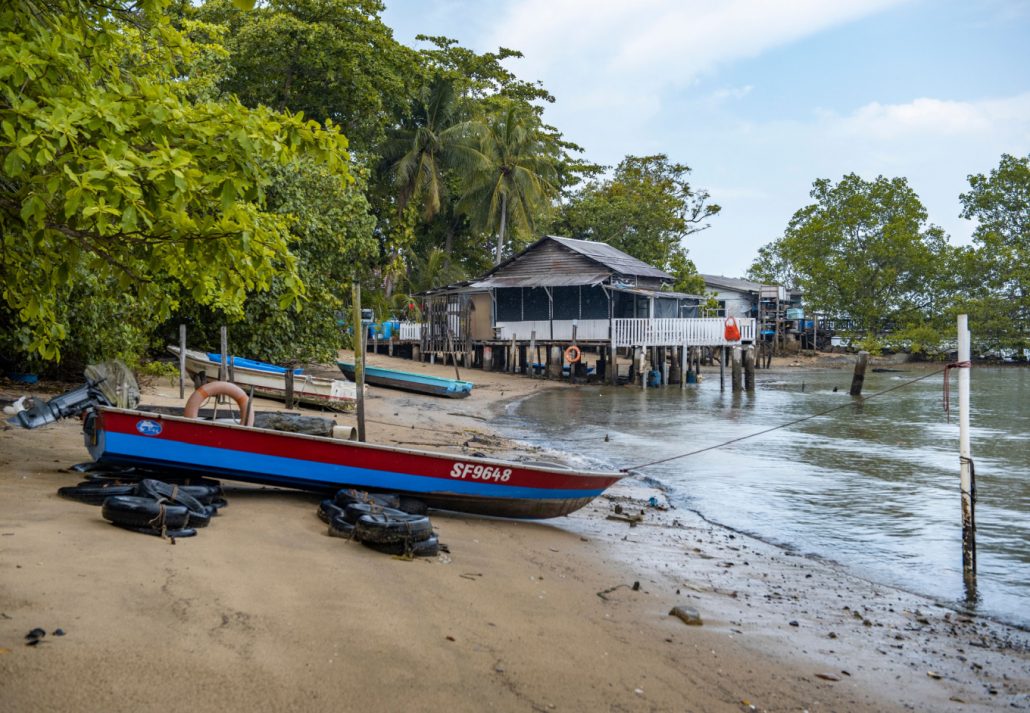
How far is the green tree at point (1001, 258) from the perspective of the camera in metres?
52.7

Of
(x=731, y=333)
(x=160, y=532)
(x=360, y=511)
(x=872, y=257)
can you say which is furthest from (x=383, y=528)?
(x=872, y=257)

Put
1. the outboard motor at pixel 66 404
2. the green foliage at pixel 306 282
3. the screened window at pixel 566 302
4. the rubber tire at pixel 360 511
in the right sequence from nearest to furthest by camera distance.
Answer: the rubber tire at pixel 360 511
the outboard motor at pixel 66 404
the green foliage at pixel 306 282
the screened window at pixel 566 302

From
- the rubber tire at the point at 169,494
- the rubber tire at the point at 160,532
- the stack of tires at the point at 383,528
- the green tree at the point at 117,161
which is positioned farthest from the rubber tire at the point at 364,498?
the green tree at the point at 117,161

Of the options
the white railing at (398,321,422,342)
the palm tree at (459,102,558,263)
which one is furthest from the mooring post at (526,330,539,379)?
the palm tree at (459,102,558,263)

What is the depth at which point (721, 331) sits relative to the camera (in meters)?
35.9

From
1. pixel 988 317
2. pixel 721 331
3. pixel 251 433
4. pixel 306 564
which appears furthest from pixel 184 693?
pixel 988 317

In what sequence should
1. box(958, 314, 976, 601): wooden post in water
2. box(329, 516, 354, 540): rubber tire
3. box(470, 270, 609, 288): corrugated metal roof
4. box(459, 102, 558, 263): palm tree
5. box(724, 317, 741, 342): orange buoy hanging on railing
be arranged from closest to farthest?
1. box(329, 516, 354, 540): rubber tire
2. box(958, 314, 976, 601): wooden post in water
3. box(470, 270, 609, 288): corrugated metal roof
4. box(724, 317, 741, 342): orange buoy hanging on railing
5. box(459, 102, 558, 263): palm tree

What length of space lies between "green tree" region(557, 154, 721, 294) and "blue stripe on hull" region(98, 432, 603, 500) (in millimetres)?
40326

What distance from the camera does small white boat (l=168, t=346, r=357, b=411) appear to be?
1880cm

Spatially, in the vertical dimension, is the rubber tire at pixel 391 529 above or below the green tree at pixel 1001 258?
below

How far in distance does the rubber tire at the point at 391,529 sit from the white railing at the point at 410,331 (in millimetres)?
32957

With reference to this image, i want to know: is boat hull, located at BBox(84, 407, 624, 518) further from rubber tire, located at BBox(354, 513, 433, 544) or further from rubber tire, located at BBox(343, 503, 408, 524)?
rubber tire, located at BBox(354, 513, 433, 544)

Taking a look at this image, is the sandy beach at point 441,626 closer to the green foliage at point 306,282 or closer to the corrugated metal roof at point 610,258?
the green foliage at point 306,282

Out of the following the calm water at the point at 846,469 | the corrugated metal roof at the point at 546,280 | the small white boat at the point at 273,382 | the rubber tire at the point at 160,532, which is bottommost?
the calm water at the point at 846,469
